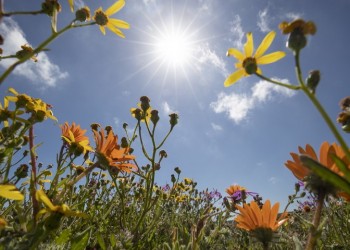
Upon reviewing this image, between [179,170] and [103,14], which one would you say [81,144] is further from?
[179,170]

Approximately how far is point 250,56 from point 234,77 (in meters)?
0.11

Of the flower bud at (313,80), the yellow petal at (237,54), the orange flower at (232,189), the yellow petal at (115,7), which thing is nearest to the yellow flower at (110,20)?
the yellow petal at (115,7)

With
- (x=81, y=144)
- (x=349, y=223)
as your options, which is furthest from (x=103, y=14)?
(x=349, y=223)

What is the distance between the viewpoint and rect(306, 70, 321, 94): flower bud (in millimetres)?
961

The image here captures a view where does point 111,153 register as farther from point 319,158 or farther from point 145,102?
point 319,158

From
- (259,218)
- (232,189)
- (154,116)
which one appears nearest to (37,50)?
(259,218)

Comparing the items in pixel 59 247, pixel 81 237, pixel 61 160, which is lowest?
pixel 59 247

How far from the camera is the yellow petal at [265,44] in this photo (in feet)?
4.13

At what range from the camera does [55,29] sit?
1229 millimetres

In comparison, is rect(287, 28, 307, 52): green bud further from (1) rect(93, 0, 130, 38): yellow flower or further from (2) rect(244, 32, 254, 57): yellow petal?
(1) rect(93, 0, 130, 38): yellow flower

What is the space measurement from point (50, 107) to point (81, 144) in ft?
1.85

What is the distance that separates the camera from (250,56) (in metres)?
1.27

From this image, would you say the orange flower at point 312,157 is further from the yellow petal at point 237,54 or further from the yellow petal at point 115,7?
the yellow petal at point 115,7

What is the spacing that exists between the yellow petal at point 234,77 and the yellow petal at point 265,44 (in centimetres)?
10
